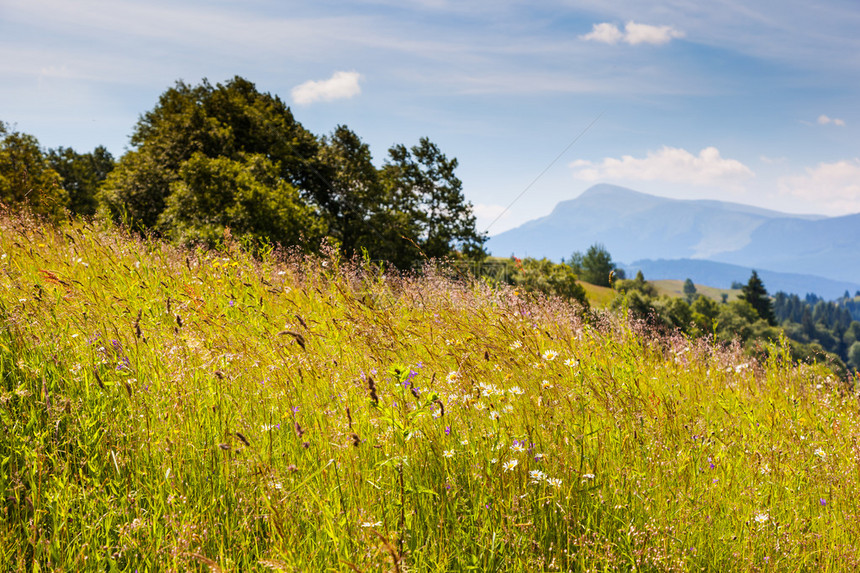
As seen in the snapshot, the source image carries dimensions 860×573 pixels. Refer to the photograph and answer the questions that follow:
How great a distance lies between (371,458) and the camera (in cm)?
269

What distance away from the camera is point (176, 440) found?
256cm

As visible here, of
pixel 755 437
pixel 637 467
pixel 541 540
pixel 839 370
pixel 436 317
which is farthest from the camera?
pixel 839 370

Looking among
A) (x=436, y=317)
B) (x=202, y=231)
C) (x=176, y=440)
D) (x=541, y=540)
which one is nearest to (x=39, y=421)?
(x=176, y=440)

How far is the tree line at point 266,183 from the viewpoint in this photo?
26.3m

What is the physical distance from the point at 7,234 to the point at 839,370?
10823 mm

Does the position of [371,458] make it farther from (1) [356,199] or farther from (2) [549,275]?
(2) [549,275]

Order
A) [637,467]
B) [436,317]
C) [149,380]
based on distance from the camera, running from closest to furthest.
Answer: [637,467] → [149,380] → [436,317]

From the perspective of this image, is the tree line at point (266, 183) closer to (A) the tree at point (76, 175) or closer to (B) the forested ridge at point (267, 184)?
(B) the forested ridge at point (267, 184)

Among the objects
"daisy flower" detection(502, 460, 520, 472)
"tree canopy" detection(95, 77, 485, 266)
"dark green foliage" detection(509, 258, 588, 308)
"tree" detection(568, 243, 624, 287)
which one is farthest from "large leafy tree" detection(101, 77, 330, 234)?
"tree" detection(568, 243, 624, 287)

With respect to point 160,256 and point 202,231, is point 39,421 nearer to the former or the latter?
point 160,256

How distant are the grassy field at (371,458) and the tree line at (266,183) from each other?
20.6 m

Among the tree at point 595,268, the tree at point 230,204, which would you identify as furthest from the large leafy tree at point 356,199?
the tree at point 595,268

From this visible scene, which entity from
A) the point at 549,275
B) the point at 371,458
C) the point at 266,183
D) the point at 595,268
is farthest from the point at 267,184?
the point at 595,268

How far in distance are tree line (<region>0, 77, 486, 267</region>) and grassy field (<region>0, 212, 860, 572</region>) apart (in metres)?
20.6
